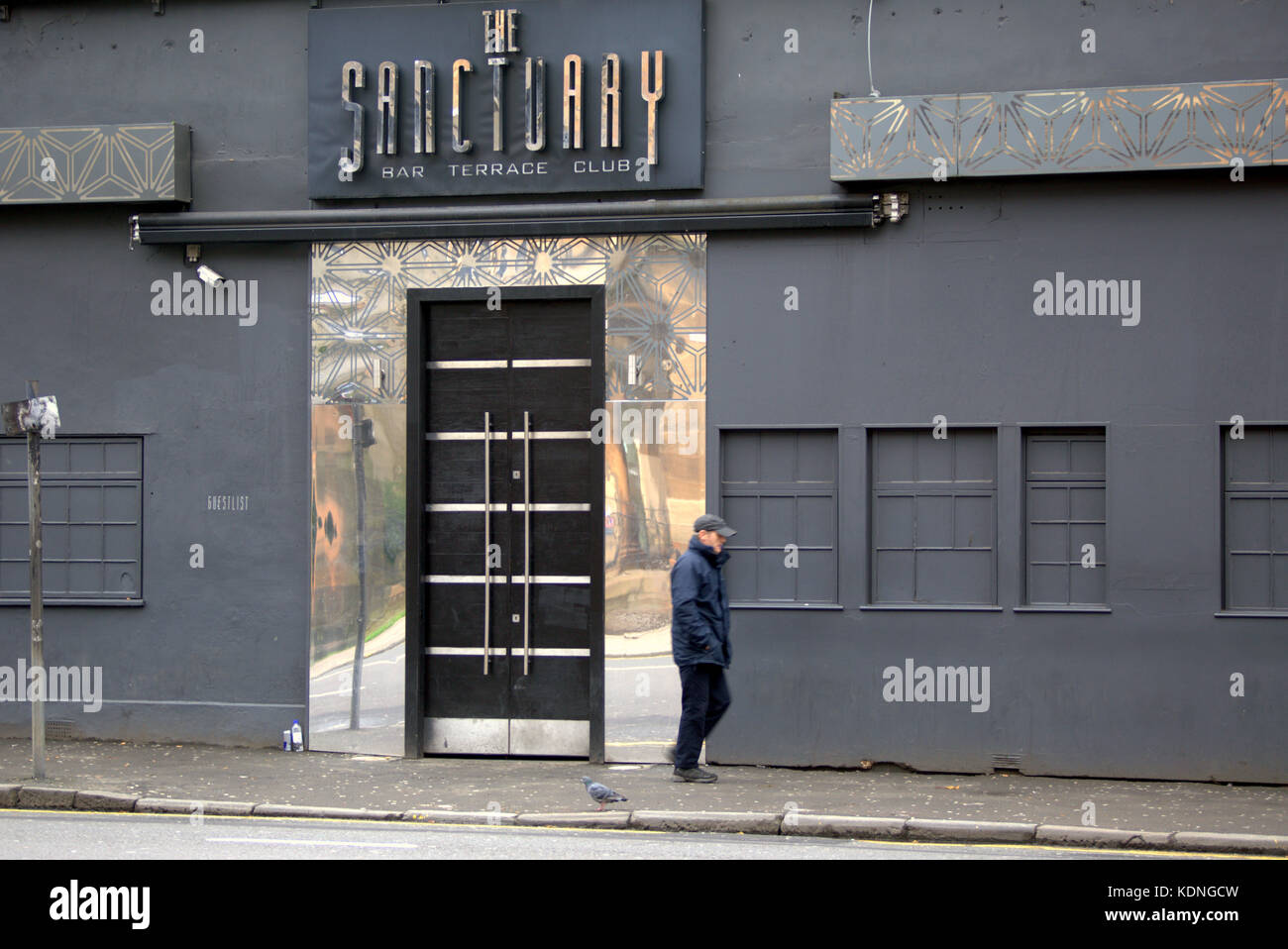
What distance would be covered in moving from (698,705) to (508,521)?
261 cm

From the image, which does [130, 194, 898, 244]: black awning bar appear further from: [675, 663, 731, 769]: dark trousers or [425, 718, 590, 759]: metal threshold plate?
[425, 718, 590, 759]: metal threshold plate

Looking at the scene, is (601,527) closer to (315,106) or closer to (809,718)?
(809,718)

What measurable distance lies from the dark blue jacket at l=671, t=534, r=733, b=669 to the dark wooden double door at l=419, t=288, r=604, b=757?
62.2 inches

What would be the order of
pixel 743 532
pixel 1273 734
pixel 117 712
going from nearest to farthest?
1. pixel 1273 734
2. pixel 743 532
3. pixel 117 712

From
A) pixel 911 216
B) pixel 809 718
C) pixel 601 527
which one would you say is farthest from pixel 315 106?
pixel 809 718

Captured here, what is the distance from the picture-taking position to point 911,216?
12.3 m

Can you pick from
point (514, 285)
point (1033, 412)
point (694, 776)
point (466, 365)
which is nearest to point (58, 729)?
point (466, 365)

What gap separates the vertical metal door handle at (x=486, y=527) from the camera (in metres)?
12.9

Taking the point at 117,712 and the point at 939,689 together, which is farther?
the point at 117,712

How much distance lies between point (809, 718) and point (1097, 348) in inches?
152

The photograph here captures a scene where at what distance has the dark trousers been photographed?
11367 mm

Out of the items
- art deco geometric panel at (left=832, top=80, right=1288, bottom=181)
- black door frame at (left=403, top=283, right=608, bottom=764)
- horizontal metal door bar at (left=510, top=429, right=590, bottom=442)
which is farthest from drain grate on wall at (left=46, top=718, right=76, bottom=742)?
art deco geometric panel at (left=832, top=80, right=1288, bottom=181)

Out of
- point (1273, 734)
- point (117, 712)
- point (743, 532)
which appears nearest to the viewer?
point (1273, 734)

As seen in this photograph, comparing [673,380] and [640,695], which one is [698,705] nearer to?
[640,695]
